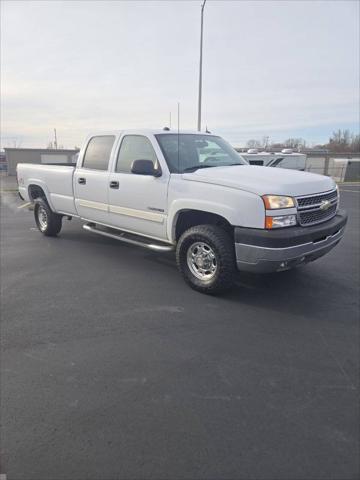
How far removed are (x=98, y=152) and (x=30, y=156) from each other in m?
34.0

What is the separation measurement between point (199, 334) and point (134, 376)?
2.78ft

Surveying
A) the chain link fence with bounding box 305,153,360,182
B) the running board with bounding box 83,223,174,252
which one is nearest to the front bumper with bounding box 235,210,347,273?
the running board with bounding box 83,223,174,252

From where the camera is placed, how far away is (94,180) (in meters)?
5.64

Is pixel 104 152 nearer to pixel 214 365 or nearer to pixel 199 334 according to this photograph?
pixel 199 334

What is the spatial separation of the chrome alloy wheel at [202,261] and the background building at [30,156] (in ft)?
109

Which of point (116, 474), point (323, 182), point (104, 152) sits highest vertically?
point (104, 152)

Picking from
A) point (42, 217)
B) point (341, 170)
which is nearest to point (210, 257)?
point (42, 217)

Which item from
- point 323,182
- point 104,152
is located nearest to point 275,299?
point 323,182

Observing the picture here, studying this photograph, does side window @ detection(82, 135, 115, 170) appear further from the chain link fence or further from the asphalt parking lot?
the chain link fence

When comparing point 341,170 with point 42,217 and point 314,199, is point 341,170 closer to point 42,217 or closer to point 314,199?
point 42,217

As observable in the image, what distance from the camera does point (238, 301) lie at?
4129 millimetres

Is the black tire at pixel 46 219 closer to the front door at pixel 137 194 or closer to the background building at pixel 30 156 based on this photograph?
the front door at pixel 137 194

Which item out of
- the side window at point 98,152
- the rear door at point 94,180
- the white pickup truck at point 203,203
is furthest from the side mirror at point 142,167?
the side window at point 98,152

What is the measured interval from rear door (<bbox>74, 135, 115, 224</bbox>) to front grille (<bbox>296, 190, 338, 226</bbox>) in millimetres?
2950
